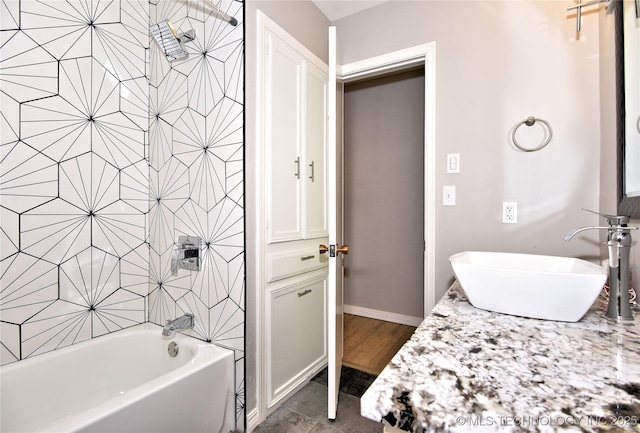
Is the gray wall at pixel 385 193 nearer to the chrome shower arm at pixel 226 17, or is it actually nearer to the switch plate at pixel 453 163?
the switch plate at pixel 453 163

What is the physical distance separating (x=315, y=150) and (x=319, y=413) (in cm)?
155

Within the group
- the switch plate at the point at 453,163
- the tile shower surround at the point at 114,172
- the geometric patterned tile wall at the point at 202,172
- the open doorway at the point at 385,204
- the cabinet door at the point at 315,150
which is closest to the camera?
the tile shower surround at the point at 114,172

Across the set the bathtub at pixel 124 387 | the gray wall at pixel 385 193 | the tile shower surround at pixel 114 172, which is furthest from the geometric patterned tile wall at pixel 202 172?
the gray wall at pixel 385 193

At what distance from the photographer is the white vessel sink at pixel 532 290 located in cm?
78

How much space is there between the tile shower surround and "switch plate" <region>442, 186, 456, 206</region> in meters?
1.16

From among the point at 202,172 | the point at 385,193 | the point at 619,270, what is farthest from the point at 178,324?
the point at 385,193

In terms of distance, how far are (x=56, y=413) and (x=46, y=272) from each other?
65cm

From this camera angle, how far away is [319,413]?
1.64 meters

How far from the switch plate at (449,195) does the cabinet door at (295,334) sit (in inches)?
37.0

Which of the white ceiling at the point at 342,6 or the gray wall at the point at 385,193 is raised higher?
the white ceiling at the point at 342,6

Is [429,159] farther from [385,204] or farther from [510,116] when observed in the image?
[385,204]

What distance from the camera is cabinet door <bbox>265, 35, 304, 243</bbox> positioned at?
5.30ft

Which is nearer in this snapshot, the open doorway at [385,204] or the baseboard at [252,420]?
the baseboard at [252,420]

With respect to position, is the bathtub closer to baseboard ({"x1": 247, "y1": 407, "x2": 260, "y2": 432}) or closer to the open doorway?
baseboard ({"x1": 247, "y1": 407, "x2": 260, "y2": 432})
